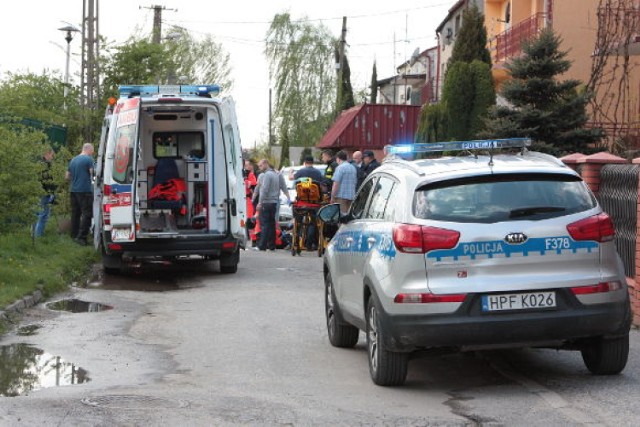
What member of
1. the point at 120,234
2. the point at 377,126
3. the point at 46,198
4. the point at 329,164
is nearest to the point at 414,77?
the point at 377,126

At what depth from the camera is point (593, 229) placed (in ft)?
27.7

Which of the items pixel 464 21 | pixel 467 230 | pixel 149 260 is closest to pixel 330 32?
pixel 464 21

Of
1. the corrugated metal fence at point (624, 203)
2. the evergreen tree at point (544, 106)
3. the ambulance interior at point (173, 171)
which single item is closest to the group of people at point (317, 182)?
the evergreen tree at point (544, 106)

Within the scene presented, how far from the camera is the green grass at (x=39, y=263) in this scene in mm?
14422

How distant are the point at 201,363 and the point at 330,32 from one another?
61.8 metres

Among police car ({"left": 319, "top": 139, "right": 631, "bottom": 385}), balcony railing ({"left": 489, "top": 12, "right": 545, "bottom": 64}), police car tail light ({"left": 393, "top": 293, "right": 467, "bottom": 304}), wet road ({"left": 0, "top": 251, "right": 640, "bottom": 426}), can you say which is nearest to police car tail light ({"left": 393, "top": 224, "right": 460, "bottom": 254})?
police car ({"left": 319, "top": 139, "right": 631, "bottom": 385})

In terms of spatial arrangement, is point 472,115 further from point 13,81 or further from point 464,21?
point 13,81

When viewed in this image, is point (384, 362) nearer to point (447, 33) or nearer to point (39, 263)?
point (39, 263)

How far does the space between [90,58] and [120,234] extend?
14439 mm

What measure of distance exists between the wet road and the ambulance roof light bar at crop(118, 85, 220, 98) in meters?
4.55

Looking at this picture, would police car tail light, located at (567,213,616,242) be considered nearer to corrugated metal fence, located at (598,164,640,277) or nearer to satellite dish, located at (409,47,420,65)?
corrugated metal fence, located at (598,164,640,277)

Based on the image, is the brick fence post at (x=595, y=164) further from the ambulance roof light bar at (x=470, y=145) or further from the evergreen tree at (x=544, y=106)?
the evergreen tree at (x=544, y=106)

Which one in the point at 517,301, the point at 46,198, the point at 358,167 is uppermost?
the point at 358,167

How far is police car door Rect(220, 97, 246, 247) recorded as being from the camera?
1756 cm
